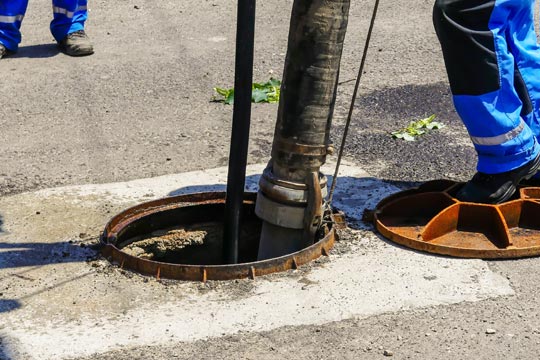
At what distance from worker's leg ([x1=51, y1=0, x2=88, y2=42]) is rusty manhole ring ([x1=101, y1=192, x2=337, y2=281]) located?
2816mm

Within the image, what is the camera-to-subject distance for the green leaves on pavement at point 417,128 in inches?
209

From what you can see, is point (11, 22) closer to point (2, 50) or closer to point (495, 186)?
point (2, 50)

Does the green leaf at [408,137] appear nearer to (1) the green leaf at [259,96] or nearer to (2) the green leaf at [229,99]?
(1) the green leaf at [259,96]

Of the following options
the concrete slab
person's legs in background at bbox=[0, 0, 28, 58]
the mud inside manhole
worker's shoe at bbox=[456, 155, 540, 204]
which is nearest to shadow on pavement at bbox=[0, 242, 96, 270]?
the concrete slab

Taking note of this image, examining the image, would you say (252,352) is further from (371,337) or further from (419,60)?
(419,60)

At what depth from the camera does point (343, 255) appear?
3955 mm

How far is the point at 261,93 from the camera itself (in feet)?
19.5

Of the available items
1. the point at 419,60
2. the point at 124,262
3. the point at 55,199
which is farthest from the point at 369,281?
the point at 419,60

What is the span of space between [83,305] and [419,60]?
3681mm

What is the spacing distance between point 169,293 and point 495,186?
1.47 m

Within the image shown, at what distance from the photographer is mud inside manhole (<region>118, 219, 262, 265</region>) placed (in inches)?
170

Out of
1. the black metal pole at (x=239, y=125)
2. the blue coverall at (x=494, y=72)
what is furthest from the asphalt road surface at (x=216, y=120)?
the black metal pole at (x=239, y=125)

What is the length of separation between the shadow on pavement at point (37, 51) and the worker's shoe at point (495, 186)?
363cm

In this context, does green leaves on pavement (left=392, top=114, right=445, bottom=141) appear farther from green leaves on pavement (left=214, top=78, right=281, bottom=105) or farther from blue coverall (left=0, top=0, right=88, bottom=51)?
blue coverall (left=0, top=0, right=88, bottom=51)
